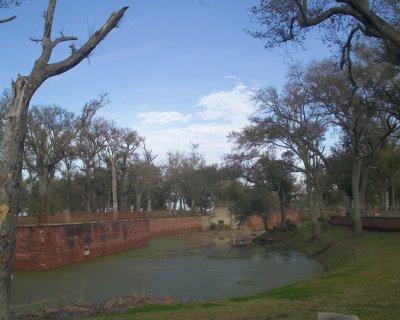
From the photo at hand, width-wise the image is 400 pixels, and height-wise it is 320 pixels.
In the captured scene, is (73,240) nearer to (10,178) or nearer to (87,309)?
(87,309)

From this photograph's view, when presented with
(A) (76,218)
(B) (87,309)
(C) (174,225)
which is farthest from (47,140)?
(B) (87,309)

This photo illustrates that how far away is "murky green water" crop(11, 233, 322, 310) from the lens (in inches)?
746

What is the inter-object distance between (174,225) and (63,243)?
39.5m

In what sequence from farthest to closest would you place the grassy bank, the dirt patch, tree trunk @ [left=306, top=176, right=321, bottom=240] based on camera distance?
tree trunk @ [left=306, top=176, right=321, bottom=240] → the dirt patch → the grassy bank

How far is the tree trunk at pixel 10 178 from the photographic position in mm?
7645

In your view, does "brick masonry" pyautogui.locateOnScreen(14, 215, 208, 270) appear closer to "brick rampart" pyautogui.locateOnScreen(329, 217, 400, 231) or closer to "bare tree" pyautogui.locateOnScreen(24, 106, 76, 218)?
"bare tree" pyautogui.locateOnScreen(24, 106, 76, 218)

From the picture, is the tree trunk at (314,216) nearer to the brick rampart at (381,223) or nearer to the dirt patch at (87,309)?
the brick rampart at (381,223)

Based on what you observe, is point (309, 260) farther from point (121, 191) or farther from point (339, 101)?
point (121, 191)

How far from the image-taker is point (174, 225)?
67625 millimetres

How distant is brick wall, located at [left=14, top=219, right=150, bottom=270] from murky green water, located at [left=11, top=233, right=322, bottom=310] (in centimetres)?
74

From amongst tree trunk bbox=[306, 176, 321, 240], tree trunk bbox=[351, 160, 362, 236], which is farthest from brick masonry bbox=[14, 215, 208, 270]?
tree trunk bbox=[351, 160, 362, 236]

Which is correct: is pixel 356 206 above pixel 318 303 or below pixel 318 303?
above

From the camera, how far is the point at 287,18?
41.5ft

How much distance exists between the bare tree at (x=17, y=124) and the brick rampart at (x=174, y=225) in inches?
2012
